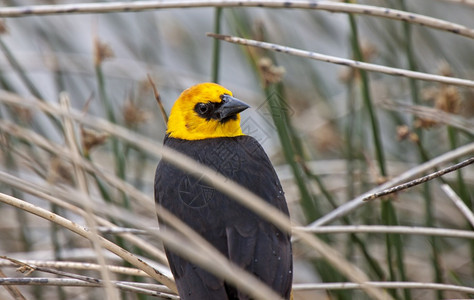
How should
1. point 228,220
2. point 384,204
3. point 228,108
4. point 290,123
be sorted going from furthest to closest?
point 290,123
point 228,108
point 384,204
point 228,220

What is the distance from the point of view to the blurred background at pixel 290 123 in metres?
2.44

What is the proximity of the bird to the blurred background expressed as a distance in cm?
13

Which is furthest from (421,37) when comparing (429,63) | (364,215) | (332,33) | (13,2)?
(13,2)

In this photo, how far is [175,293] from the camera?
209cm

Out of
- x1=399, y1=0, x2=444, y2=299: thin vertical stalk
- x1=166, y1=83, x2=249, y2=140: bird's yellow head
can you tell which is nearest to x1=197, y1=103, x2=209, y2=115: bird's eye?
x1=166, y1=83, x2=249, y2=140: bird's yellow head

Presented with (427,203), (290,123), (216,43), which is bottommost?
(427,203)

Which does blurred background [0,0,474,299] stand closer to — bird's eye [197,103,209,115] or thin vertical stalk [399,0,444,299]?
thin vertical stalk [399,0,444,299]

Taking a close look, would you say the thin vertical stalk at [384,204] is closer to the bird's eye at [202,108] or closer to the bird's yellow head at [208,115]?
the bird's yellow head at [208,115]

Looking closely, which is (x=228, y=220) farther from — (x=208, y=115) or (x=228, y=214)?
(x=208, y=115)

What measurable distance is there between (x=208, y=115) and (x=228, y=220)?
588 mm

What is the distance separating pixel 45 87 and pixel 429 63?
297cm

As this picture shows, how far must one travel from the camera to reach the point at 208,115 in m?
2.56

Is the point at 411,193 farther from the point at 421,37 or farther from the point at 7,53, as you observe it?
the point at 7,53

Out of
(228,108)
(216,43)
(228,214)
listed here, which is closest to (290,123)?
(228,108)
